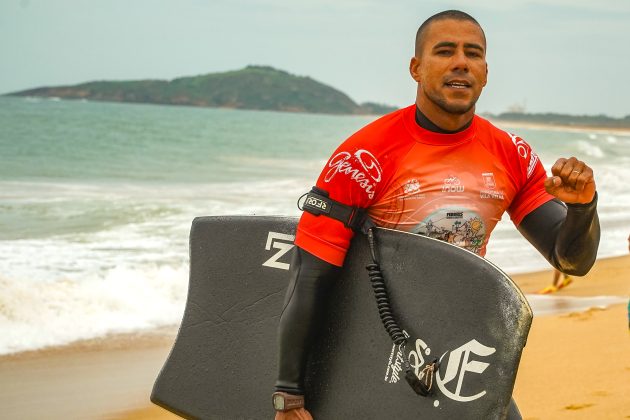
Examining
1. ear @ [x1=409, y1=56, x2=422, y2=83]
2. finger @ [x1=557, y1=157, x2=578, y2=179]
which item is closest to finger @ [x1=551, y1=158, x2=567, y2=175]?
finger @ [x1=557, y1=157, x2=578, y2=179]

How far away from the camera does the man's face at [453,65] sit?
232 centimetres

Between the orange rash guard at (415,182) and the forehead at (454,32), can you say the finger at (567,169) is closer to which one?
the orange rash guard at (415,182)

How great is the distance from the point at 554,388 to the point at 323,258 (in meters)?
3.30

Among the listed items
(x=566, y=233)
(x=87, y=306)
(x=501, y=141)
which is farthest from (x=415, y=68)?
(x=87, y=306)

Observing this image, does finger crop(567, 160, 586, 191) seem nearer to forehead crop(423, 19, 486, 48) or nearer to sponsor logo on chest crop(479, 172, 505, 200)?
sponsor logo on chest crop(479, 172, 505, 200)

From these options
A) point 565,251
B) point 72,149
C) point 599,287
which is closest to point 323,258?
point 565,251

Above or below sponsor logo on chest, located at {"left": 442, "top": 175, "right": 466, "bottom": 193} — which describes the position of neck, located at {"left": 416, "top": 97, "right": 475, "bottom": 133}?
above

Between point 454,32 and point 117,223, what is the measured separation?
11.3 metres

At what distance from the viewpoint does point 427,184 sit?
233 centimetres

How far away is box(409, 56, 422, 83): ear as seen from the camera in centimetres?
242

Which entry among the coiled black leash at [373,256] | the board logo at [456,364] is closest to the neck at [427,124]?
the coiled black leash at [373,256]

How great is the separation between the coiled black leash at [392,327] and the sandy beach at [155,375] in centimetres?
261

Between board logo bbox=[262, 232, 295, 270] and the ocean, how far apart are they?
4237 mm

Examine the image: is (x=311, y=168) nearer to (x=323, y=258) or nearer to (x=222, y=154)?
(x=222, y=154)
